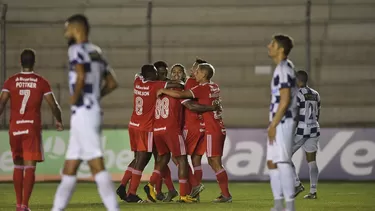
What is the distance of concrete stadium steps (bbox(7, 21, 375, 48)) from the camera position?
23891 mm

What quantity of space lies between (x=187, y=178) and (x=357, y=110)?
9685mm

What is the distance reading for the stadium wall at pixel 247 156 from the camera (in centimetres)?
2030

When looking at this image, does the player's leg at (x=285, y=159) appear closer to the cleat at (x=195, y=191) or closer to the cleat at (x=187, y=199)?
the cleat at (x=187, y=199)

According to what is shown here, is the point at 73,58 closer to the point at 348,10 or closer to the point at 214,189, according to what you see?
the point at 214,189

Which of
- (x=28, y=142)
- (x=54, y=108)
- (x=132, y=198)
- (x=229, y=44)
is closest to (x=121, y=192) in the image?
(x=132, y=198)

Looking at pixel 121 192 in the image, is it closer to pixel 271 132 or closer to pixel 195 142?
pixel 195 142

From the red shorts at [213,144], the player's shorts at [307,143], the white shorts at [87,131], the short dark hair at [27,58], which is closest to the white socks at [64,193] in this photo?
the white shorts at [87,131]

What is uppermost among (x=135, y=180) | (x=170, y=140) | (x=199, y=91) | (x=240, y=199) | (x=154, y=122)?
(x=199, y=91)

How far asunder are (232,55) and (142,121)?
945cm

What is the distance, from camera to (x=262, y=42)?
77.9ft

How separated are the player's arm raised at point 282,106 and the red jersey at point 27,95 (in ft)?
10.3

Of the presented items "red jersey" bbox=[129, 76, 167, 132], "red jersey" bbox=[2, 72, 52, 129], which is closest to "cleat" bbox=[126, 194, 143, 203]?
"red jersey" bbox=[129, 76, 167, 132]

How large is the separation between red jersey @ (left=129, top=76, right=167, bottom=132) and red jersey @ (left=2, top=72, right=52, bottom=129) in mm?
2761

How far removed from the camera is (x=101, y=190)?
9.43 m
